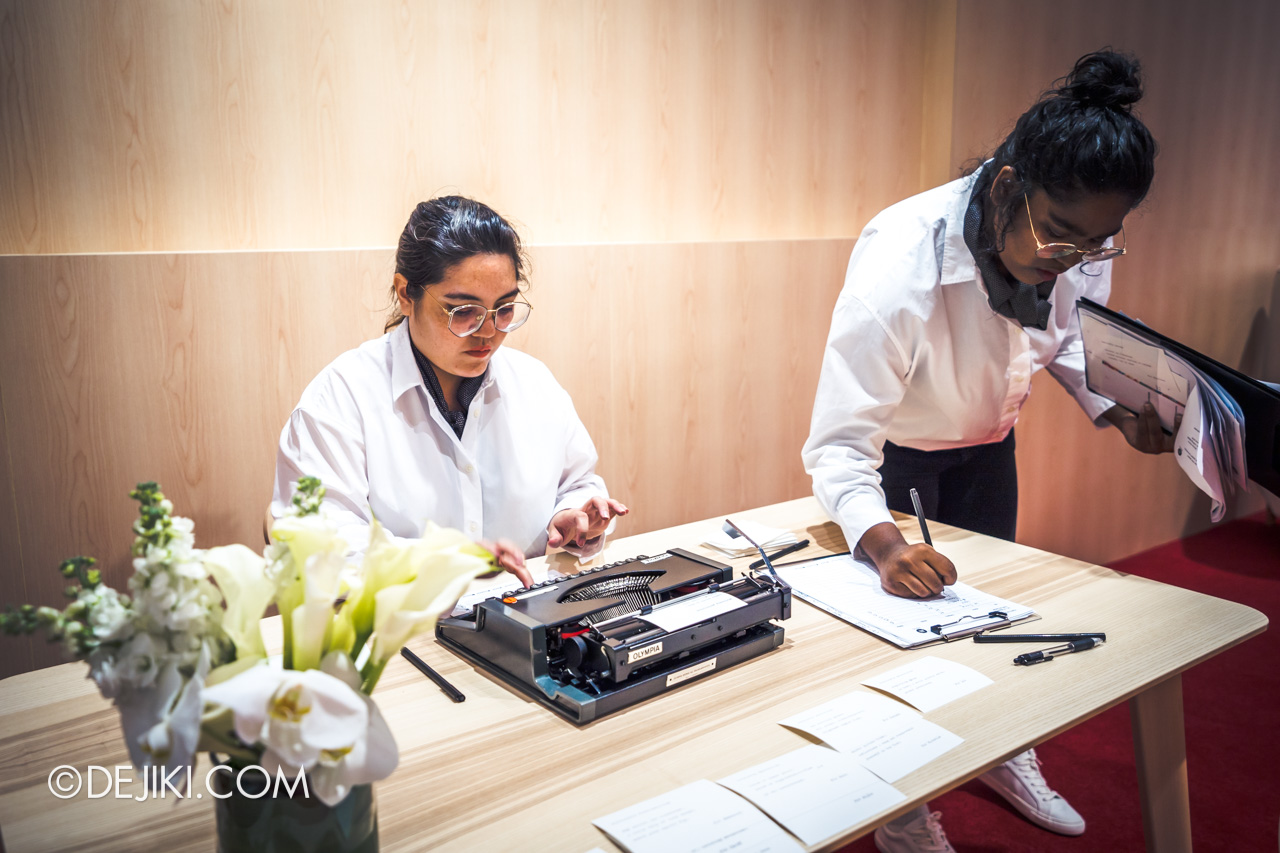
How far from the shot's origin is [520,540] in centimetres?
193

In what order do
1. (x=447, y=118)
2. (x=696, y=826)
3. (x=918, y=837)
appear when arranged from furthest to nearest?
(x=447, y=118), (x=918, y=837), (x=696, y=826)

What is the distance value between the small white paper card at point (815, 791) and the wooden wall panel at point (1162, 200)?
9.48ft

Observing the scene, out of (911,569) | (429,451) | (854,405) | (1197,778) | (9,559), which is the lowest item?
(1197,778)

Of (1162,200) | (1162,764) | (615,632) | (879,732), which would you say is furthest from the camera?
(1162,200)

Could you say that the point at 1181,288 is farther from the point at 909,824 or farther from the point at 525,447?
the point at 525,447

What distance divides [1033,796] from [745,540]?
3.77 ft

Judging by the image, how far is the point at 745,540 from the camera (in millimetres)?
1714

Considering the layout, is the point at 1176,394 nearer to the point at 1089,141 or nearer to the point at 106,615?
the point at 1089,141

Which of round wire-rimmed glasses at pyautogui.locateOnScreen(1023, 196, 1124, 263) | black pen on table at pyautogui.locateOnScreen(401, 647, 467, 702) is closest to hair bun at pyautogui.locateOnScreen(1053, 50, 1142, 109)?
round wire-rimmed glasses at pyautogui.locateOnScreen(1023, 196, 1124, 263)

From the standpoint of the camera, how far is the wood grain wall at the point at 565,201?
1983 mm

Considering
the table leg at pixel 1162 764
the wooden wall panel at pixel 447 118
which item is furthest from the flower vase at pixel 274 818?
the wooden wall panel at pixel 447 118

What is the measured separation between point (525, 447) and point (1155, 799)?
Answer: 1.36m

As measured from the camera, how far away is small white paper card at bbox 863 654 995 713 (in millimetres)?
1151

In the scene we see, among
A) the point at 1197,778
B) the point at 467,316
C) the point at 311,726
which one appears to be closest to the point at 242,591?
the point at 311,726
